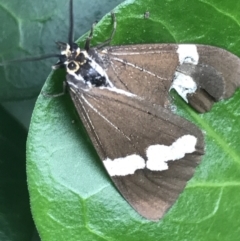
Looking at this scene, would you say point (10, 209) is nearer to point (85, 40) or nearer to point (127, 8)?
point (85, 40)

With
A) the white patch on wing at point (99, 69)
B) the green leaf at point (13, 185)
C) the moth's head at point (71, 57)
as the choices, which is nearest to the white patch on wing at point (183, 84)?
the white patch on wing at point (99, 69)

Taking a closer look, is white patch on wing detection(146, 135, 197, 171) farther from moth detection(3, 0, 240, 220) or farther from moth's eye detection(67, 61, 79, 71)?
moth's eye detection(67, 61, 79, 71)

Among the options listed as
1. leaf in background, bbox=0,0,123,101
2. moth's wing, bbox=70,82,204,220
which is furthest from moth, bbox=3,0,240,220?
leaf in background, bbox=0,0,123,101

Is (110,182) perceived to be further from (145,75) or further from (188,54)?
(188,54)

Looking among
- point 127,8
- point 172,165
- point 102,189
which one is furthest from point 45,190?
point 127,8

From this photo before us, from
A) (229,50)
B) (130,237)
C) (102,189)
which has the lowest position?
(130,237)

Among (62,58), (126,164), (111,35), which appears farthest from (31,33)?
(126,164)
